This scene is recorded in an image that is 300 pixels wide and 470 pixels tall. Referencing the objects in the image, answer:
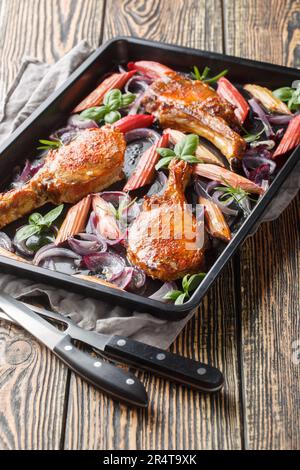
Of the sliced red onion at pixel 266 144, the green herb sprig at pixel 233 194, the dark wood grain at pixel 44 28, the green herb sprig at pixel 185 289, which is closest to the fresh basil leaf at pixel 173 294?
the green herb sprig at pixel 185 289

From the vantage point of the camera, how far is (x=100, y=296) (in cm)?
318

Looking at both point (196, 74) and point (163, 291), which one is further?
point (196, 74)

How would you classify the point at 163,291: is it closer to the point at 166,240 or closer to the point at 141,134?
the point at 166,240

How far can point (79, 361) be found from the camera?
2.97 m

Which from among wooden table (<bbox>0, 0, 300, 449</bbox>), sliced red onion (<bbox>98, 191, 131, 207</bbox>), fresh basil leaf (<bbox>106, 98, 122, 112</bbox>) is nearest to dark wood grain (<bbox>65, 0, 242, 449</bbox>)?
wooden table (<bbox>0, 0, 300, 449</bbox>)

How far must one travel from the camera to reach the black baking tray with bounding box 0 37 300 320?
10.2 ft

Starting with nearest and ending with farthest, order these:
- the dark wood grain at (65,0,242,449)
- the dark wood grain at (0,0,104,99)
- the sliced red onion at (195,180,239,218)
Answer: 1. the dark wood grain at (65,0,242,449)
2. the sliced red onion at (195,180,239,218)
3. the dark wood grain at (0,0,104,99)

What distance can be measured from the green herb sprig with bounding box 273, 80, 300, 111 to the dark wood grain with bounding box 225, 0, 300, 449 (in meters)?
0.60

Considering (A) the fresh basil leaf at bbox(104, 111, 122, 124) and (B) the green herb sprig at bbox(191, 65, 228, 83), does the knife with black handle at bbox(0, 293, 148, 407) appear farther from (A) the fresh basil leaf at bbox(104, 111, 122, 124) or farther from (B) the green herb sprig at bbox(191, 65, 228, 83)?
(B) the green herb sprig at bbox(191, 65, 228, 83)

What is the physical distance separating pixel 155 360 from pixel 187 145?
125 cm

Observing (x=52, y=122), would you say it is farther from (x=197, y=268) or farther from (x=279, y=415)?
(x=279, y=415)

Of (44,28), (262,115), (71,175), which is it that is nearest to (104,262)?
(71,175)

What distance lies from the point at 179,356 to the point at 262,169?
117cm

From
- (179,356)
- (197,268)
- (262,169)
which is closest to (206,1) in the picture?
(262,169)
